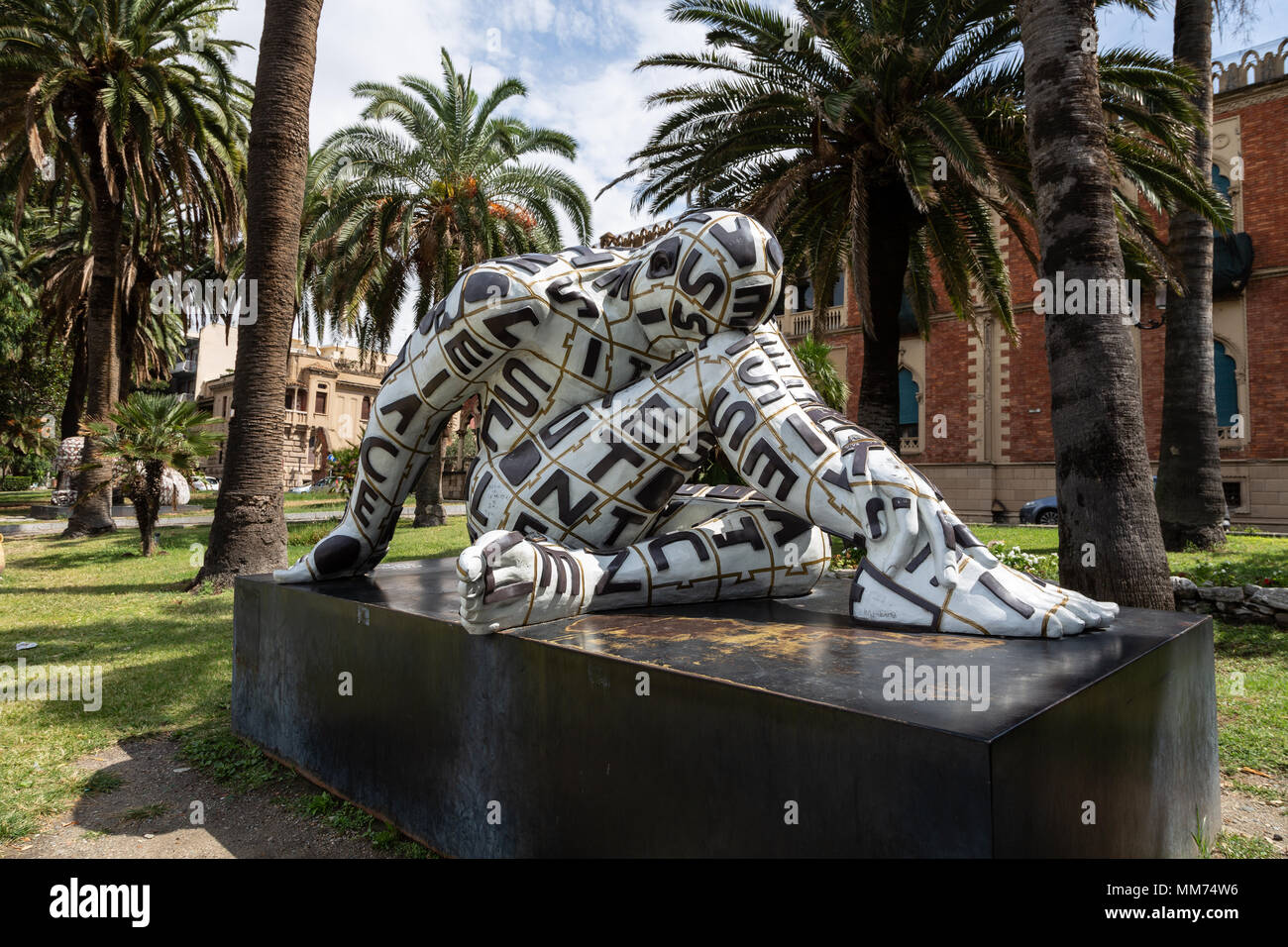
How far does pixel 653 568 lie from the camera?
8.26 feet

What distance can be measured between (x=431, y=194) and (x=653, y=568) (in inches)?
523

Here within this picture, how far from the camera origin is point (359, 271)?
45.7 ft

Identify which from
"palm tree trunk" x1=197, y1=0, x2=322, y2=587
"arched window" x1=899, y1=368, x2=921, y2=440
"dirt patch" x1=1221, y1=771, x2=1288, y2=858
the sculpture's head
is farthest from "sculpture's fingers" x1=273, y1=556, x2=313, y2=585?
"arched window" x1=899, y1=368, x2=921, y2=440

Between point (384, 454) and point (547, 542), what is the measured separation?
100 cm

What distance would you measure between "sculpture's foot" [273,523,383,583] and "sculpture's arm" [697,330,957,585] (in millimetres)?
1723

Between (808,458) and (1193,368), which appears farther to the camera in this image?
(1193,368)

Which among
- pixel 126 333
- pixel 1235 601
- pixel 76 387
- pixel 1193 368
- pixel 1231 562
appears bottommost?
pixel 1235 601

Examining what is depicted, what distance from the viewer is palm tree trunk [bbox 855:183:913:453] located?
961 cm

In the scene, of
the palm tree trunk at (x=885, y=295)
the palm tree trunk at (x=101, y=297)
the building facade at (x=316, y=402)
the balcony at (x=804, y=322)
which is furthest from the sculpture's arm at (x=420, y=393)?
the building facade at (x=316, y=402)

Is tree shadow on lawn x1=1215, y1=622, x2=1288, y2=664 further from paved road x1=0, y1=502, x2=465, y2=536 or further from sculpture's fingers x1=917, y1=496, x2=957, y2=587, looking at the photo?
paved road x1=0, y1=502, x2=465, y2=536

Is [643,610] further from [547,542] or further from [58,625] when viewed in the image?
[58,625]

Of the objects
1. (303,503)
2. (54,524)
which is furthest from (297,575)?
(303,503)

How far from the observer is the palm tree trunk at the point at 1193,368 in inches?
364

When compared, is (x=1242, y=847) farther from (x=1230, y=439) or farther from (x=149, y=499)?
(x=1230, y=439)
